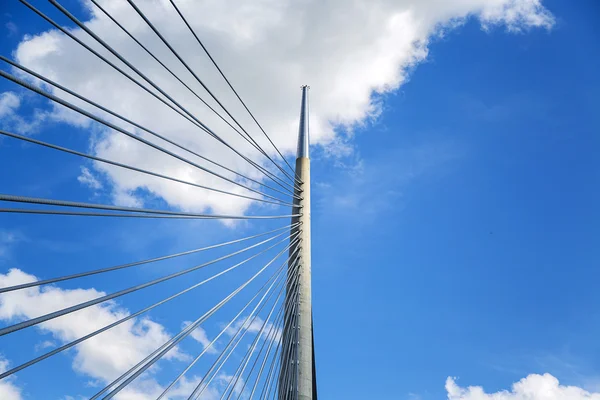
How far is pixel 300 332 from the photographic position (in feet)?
37.2

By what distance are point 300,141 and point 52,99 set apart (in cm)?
1070

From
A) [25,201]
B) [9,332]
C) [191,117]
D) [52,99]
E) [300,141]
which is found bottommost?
[9,332]

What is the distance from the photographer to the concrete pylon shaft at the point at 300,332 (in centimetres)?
1073

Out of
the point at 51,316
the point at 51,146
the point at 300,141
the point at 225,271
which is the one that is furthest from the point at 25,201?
the point at 300,141

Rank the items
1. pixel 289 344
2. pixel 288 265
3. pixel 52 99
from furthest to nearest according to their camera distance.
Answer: pixel 288 265, pixel 289 344, pixel 52 99

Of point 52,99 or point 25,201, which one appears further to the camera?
point 52,99

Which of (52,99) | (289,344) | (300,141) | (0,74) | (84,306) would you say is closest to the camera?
(0,74)

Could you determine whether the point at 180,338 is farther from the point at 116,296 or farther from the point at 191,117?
the point at 191,117

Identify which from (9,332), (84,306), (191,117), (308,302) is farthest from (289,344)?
(9,332)

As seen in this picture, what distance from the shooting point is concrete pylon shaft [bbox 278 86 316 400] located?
10734mm

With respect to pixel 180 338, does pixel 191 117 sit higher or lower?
higher

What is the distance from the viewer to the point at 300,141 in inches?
606

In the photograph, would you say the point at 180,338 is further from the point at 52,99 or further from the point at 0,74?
the point at 0,74

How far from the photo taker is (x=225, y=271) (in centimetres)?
911
